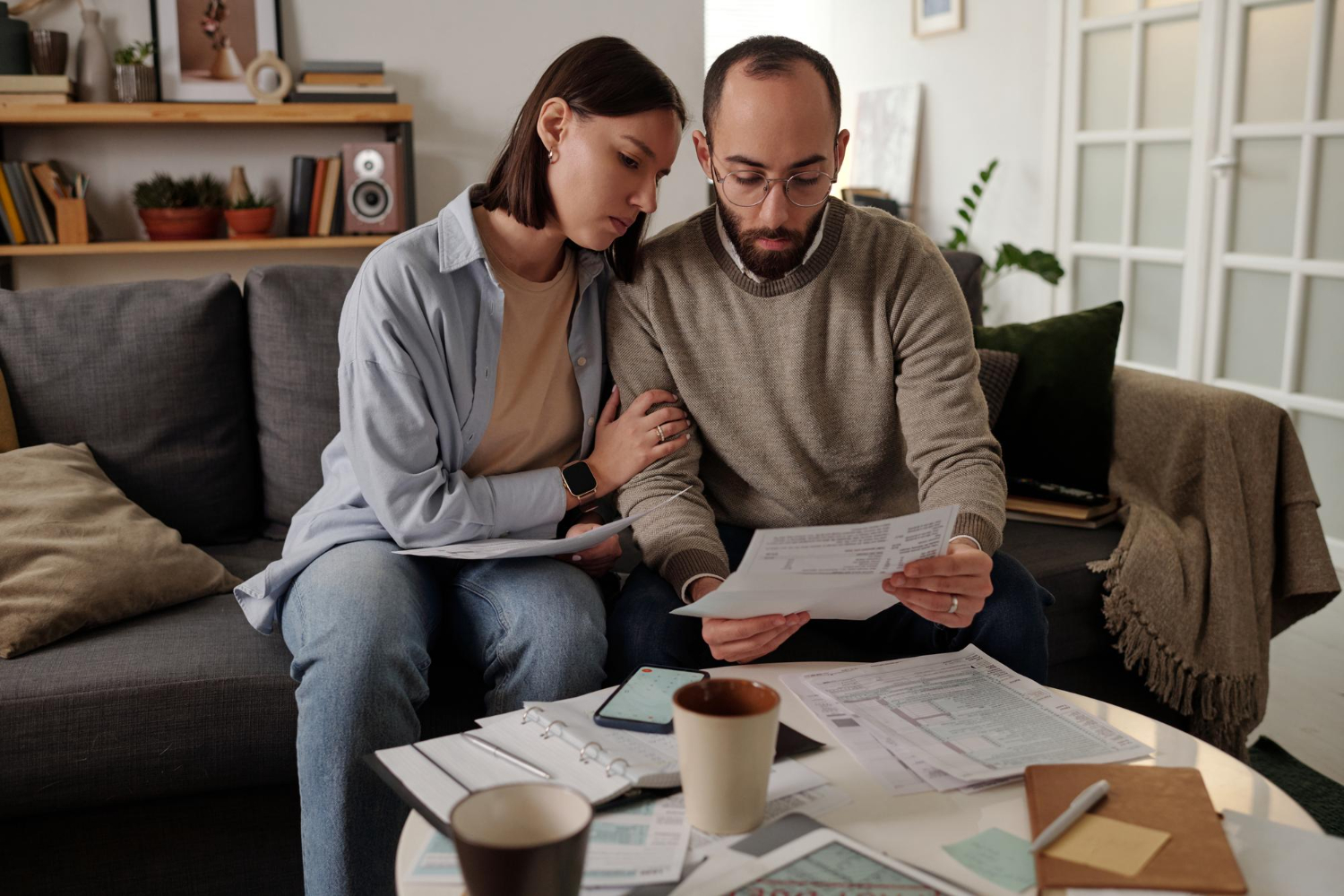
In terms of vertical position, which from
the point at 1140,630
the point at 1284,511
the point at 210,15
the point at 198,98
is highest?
the point at 210,15

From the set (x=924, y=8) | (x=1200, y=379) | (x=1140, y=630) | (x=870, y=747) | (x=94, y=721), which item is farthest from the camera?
(x=924, y=8)

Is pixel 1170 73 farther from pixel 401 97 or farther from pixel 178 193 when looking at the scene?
pixel 178 193

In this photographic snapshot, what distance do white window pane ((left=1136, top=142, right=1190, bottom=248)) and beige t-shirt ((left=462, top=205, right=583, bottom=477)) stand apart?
8.82 feet

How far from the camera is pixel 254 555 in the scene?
74.7 inches

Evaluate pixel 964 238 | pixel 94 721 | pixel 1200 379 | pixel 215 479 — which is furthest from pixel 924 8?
pixel 94 721

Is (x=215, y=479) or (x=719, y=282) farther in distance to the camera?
(x=215, y=479)

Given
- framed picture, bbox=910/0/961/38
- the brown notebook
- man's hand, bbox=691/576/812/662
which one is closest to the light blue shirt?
man's hand, bbox=691/576/812/662

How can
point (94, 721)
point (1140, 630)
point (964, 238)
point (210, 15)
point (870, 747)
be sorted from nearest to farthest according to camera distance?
point (870, 747)
point (94, 721)
point (1140, 630)
point (210, 15)
point (964, 238)

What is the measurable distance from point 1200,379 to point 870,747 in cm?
298

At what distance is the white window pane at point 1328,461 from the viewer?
307cm

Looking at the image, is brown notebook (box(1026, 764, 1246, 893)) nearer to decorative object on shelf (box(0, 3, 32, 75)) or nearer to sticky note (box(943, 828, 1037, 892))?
sticky note (box(943, 828, 1037, 892))

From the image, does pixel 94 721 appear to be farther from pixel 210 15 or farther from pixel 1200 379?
pixel 1200 379

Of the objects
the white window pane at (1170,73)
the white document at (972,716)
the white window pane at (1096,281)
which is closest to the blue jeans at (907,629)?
the white document at (972,716)

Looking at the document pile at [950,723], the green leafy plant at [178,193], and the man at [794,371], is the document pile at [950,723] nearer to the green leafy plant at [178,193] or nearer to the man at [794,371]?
the man at [794,371]
